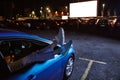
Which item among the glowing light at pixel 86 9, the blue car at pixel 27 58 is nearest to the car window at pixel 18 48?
the blue car at pixel 27 58

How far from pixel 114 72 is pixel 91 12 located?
1895 centimetres

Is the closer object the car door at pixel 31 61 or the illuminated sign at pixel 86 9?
the car door at pixel 31 61

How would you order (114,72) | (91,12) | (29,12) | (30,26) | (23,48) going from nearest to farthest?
(23,48) < (114,72) < (91,12) < (30,26) < (29,12)

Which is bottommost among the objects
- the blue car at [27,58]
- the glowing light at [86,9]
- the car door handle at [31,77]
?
the car door handle at [31,77]

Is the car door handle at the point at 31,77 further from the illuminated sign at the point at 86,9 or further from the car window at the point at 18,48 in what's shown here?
the illuminated sign at the point at 86,9

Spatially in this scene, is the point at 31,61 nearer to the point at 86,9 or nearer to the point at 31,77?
the point at 31,77

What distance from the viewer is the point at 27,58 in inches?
128

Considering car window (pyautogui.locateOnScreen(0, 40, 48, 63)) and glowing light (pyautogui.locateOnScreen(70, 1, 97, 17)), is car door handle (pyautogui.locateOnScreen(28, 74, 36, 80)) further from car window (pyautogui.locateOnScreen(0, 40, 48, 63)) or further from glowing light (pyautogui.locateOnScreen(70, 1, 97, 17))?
glowing light (pyautogui.locateOnScreen(70, 1, 97, 17))

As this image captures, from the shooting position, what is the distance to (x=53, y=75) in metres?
4.02

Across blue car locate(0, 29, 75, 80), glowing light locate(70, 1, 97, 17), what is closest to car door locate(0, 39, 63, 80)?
blue car locate(0, 29, 75, 80)

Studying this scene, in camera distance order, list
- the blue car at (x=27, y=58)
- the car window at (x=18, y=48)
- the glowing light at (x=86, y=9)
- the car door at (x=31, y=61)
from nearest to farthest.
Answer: the blue car at (x=27, y=58) < the car door at (x=31, y=61) < the car window at (x=18, y=48) < the glowing light at (x=86, y=9)

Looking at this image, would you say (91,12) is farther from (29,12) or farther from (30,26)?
(29,12)

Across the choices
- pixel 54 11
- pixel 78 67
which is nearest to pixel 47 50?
pixel 78 67

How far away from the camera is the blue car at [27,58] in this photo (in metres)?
2.91
